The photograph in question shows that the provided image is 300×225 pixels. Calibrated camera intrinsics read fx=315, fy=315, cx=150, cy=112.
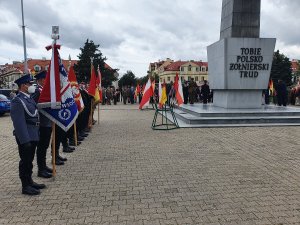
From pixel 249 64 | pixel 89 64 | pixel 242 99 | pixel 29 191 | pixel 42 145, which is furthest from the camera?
pixel 89 64

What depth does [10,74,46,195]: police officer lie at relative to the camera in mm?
4699

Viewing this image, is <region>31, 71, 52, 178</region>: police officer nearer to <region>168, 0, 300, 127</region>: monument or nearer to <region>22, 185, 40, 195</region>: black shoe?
<region>22, 185, 40, 195</region>: black shoe

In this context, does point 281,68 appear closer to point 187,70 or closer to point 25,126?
point 187,70

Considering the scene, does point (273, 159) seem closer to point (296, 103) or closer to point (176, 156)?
point (176, 156)

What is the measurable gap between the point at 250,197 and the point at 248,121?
8.49 m

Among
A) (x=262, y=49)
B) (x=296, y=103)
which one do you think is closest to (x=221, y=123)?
(x=262, y=49)

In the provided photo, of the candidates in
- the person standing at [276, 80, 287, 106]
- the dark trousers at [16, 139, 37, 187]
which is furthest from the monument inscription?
the dark trousers at [16, 139, 37, 187]

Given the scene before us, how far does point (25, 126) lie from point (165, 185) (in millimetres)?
2413

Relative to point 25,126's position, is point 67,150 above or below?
below

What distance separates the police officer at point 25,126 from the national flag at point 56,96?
0.44m

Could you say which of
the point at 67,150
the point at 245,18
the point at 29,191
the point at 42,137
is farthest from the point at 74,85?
the point at 245,18

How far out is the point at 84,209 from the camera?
423 cm

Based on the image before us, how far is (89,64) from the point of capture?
202 feet

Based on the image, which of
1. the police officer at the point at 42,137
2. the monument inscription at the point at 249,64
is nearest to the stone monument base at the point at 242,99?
the monument inscription at the point at 249,64
